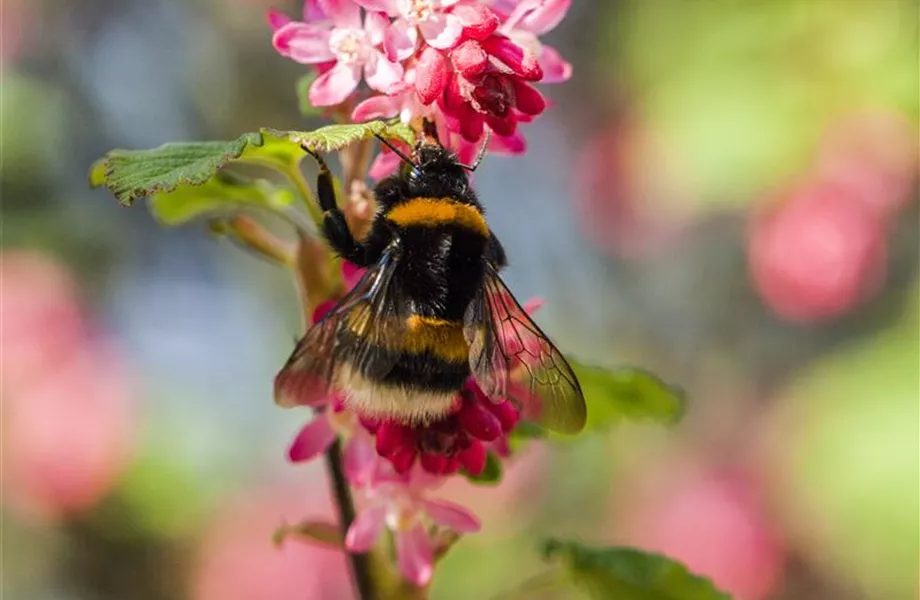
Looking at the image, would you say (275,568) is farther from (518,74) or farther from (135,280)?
(518,74)

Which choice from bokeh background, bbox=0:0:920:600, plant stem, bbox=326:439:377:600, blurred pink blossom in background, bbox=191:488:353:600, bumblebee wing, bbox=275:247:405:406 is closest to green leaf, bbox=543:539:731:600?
plant stem, bbox=326:439:377:600

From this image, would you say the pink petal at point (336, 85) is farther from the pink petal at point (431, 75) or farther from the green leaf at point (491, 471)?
the green leaf at point (491, 471)

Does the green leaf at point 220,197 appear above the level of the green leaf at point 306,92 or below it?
below

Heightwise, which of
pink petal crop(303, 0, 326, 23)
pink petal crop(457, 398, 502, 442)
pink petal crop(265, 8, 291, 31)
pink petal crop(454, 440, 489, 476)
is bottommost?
pink petal crop(454, 440, 489, 476)

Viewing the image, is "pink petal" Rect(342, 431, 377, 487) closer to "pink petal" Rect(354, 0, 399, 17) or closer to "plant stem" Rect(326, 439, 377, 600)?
"plant stem" Rect(326, 439, 377, 600)

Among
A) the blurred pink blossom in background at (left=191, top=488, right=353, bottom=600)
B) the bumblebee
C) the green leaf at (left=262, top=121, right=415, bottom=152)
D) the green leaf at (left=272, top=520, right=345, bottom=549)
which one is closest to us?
the green leaf at (left=262, top=121, right=415, bottom=152)

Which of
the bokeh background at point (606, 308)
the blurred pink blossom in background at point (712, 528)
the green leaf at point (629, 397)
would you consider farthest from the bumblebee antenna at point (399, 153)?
the blurred pink blossom in background at point (712, 528)
